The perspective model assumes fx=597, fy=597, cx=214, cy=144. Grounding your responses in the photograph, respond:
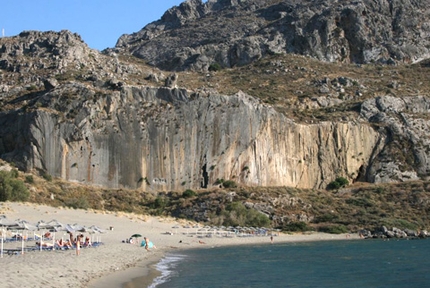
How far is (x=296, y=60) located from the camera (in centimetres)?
10106

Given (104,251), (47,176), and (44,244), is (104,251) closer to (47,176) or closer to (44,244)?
(44,244)

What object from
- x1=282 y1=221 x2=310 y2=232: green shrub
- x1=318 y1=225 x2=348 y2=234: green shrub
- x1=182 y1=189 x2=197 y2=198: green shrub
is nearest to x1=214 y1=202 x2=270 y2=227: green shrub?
x1=282 y1=221 x2=310 y2=232: green shrub

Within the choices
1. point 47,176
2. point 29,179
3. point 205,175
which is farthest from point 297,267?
point 47,176

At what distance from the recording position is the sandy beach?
68.1 ft

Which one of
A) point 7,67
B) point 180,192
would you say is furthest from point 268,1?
point 180,192

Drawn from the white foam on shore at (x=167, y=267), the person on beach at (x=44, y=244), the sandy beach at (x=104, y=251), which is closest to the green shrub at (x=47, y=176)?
the sandy beach at (x=104, y=251)

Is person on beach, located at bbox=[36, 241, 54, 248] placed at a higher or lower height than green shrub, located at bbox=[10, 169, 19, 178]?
lower

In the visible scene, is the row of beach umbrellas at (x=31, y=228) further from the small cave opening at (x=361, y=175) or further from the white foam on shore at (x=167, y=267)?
the small cave opening at (x=361, y=175)

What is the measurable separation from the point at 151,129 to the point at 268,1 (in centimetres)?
8733

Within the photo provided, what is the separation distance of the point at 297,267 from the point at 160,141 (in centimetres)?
3499

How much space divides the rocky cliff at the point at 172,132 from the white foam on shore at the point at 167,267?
27346 mm

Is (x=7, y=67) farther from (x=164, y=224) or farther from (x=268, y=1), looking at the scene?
(x=268, y=1)

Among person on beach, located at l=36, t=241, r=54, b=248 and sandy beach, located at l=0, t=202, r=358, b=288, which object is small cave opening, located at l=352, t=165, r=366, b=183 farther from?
person on beach, located at l=36, t=241, r=54, b=248

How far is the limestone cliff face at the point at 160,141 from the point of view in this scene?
61906mm
